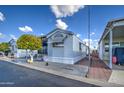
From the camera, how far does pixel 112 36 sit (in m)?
12.3

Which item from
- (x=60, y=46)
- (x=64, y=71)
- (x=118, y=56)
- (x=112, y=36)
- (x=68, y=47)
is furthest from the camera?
(x=112, y=36)

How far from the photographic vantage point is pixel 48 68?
7953mm

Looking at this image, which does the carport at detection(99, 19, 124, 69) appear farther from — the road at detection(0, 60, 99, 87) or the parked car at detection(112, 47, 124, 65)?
the road at detection(0, 60, 99, 87)

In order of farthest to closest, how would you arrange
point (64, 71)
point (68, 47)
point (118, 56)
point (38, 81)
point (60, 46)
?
point (118, 56), point (68, 47), point (60, 46), point (64, 71), point (38, 81)

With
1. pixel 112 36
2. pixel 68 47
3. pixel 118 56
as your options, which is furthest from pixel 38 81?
pixel 112 36

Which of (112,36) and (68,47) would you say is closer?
(68,47)

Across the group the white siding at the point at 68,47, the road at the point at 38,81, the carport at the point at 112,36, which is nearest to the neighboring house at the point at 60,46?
the white siding at the point at 68,47

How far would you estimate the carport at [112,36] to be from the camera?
7974 millimetres

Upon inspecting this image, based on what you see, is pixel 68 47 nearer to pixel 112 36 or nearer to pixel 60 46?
pixel 60 46

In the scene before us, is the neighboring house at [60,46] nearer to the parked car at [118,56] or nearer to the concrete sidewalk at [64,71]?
the concrete sidewalk at [64,71]

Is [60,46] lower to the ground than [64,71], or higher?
higher

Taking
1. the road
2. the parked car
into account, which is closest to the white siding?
the road

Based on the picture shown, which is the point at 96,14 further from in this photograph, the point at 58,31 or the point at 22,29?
the point at 22,29
